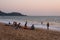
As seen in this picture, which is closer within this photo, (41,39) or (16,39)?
(16,39)

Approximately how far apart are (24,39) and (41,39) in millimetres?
1529

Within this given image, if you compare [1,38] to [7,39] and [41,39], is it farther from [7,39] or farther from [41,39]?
[41,39]

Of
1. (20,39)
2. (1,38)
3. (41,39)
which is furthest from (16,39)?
(41,39)

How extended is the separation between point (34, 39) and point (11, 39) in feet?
6.22

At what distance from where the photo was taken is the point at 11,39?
38.0 feet

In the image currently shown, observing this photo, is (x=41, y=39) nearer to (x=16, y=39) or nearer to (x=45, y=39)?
(x=45, y=39)

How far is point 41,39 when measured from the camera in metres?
12.9

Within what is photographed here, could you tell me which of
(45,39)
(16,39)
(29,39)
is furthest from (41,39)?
(16,39)

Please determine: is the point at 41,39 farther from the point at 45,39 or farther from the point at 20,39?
the point at 20,39

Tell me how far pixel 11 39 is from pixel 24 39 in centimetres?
105

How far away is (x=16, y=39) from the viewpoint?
38.8 feet

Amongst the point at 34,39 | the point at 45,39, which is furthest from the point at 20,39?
the point at 45,39

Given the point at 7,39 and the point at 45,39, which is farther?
the point at 45,39

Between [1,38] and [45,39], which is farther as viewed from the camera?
[45,39]
